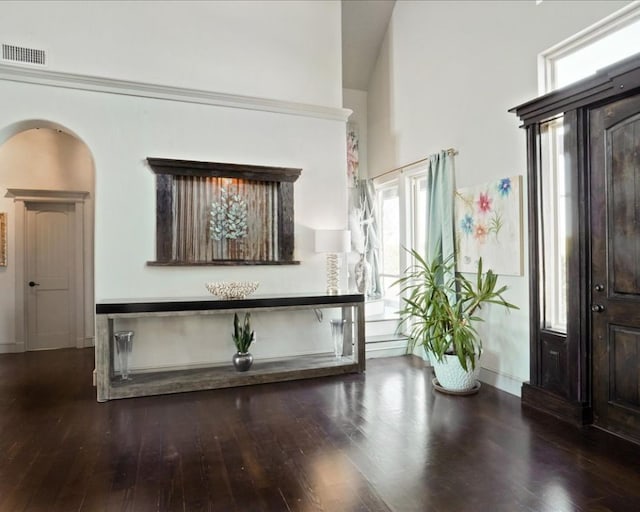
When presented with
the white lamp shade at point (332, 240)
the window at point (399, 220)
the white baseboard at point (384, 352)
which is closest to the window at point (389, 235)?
the window at point (399, 220)

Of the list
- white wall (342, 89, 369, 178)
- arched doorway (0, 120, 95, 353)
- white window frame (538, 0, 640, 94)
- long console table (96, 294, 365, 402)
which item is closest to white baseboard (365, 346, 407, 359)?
long console table (96, 294, 365, 402)

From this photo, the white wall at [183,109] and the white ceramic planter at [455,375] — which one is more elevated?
the white wall at [183,109]

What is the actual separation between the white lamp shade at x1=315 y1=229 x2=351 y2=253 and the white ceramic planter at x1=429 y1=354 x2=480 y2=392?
1578 millimetres

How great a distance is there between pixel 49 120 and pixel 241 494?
380 cm

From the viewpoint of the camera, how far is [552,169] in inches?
134

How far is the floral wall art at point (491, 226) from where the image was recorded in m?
3.68

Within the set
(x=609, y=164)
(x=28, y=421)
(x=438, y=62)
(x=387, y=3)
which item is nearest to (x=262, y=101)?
(x=438, y=62)

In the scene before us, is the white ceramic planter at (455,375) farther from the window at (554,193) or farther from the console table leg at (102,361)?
the console table leg at (102,361)

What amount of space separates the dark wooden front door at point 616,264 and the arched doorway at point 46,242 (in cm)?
593

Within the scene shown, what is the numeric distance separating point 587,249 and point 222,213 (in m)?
3.30

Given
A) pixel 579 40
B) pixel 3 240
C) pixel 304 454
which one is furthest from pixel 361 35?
pixel 3 240

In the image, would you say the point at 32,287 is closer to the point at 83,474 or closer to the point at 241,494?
the point at 83,474

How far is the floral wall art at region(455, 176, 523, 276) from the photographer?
12.1ft

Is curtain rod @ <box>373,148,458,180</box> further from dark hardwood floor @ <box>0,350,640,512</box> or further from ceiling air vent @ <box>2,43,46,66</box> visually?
ceiling air vent @ <box>2,43,46,66</box>
